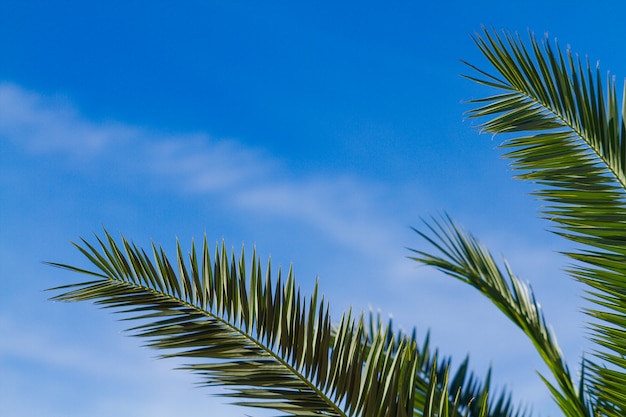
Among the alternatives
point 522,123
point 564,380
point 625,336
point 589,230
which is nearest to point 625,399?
point 625,336

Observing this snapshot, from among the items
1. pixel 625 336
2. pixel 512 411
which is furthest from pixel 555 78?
pixel 512 411

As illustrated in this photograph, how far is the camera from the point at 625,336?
2.56 metres

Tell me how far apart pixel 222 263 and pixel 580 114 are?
1.56 m

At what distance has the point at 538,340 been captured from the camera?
3.52 meters

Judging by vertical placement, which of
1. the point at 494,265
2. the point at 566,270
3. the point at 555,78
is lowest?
the point at 566,270

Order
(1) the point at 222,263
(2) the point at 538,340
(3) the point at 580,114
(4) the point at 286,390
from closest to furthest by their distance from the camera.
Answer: (4) the point at 286,390, (1) the point at 222,263, (3) the point at 580,114, (2) the point at 538,340

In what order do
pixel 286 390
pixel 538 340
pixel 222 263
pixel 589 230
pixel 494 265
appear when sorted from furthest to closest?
1. pixel 494 265
2. pixel 538 340
3. pixel 589 230
4. pixel 222 263
5. pixel 286 390

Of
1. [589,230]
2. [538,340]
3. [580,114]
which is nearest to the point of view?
[589,230]

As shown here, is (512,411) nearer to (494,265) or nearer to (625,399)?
(494,265)

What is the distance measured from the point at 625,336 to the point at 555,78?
1068 millimetres

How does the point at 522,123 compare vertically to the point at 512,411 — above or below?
above

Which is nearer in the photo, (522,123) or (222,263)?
(222,263)

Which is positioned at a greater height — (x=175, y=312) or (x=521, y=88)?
(x=521, y=88)

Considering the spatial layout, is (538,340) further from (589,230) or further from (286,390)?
(286,390)
